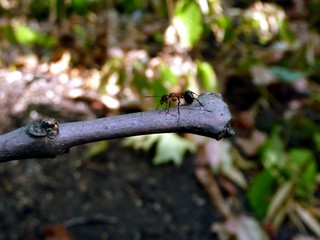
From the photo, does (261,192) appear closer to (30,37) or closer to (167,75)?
(167,75)

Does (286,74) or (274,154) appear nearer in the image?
(274,154)

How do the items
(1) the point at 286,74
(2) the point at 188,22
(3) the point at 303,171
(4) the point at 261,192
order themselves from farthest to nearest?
(1) the point at 286,74 < (3) the point at 303,171 < (4) the point at 261,192 < (2) the point at 188,22

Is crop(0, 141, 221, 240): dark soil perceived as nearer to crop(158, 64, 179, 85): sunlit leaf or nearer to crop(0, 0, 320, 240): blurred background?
crop(0, 0, 320, 240): blurred background

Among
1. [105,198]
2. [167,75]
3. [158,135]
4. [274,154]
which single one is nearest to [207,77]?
[167,75]

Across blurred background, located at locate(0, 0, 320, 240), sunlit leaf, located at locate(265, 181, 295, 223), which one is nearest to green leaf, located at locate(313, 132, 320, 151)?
blurred background, located at locate(0, 0, 320, 240)

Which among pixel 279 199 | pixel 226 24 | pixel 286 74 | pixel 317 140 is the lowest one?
pixel 279 199

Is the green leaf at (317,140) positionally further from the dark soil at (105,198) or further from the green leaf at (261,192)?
the dark soil at (105,198)
